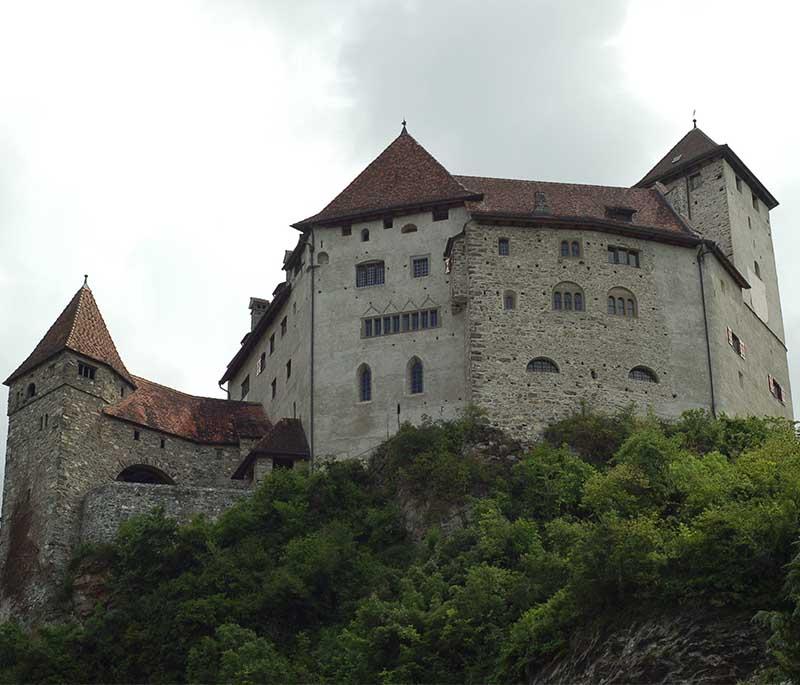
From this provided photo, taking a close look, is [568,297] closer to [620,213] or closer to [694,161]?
[620,213]

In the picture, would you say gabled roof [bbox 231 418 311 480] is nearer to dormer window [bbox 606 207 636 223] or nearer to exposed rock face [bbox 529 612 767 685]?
dormer window [bbox 606 207 636 223]

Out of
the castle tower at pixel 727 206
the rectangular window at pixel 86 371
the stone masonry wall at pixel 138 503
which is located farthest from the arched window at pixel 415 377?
the castle tower at pixel 727 206

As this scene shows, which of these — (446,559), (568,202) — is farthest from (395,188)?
(446,559)

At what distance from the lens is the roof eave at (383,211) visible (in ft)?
211

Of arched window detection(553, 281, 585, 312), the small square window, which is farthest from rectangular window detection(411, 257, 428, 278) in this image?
arched window detection(553, 281, 585, 312)

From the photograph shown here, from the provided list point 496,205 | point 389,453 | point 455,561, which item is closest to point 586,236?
point 496,205

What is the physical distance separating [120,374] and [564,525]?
2360cm

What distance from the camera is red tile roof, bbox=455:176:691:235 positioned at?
64.4 meters

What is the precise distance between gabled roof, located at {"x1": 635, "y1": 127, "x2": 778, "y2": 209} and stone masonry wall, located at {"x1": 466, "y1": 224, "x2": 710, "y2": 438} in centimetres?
757

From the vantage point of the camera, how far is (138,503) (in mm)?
58531

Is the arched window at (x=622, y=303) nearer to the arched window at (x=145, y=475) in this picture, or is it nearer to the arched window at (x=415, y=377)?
the arched window at (x=415, y=377)

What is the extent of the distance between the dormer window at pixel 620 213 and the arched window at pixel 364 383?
12327mm

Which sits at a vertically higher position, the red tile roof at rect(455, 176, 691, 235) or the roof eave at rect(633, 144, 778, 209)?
the roof eave at rect(633, 144, 778, 209)

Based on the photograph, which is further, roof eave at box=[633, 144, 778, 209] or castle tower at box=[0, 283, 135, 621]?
roof eave at box=[633, 144, 778, 209]
